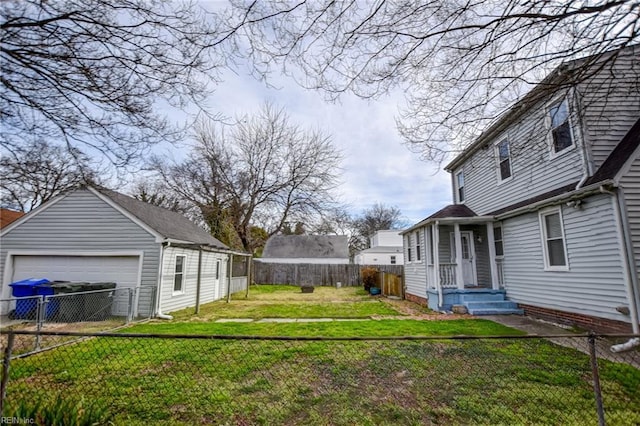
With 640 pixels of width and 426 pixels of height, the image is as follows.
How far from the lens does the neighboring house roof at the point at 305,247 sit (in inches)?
1196

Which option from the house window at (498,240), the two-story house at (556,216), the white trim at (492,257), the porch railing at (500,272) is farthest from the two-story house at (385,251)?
the porch railing at (500,272)

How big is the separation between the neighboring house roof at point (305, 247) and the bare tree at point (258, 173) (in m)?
6.98

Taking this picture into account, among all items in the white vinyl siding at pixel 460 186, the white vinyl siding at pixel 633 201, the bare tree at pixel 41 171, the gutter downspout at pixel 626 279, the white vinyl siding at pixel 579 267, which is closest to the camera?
the bare tree at pixel 41 171

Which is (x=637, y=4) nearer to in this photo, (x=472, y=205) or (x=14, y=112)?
(x=14, y=112)

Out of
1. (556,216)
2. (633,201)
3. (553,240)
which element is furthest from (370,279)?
(633,201)

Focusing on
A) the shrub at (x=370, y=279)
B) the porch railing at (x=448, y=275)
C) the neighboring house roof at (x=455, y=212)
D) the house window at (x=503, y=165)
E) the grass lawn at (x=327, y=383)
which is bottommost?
the grass lawn at (x=327, y=383)

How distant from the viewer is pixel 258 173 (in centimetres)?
2320

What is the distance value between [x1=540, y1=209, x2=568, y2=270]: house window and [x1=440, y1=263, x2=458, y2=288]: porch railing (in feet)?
9.10

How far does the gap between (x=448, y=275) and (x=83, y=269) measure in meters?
11.6

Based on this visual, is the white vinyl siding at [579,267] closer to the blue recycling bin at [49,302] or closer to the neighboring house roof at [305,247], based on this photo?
the blue recycling bin at [49,302]

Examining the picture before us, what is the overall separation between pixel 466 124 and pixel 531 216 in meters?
5.83

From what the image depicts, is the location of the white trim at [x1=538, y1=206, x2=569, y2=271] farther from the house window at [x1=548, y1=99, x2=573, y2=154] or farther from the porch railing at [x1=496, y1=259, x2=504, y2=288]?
the porch railing at [x1=496, y1=259, x2=504, y2=288]

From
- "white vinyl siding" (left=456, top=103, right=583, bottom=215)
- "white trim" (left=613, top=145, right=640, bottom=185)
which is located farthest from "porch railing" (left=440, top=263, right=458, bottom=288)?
"white trim" (left=613, top=145, right=640, bottom=185)

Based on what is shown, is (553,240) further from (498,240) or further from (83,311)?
(83,311)
